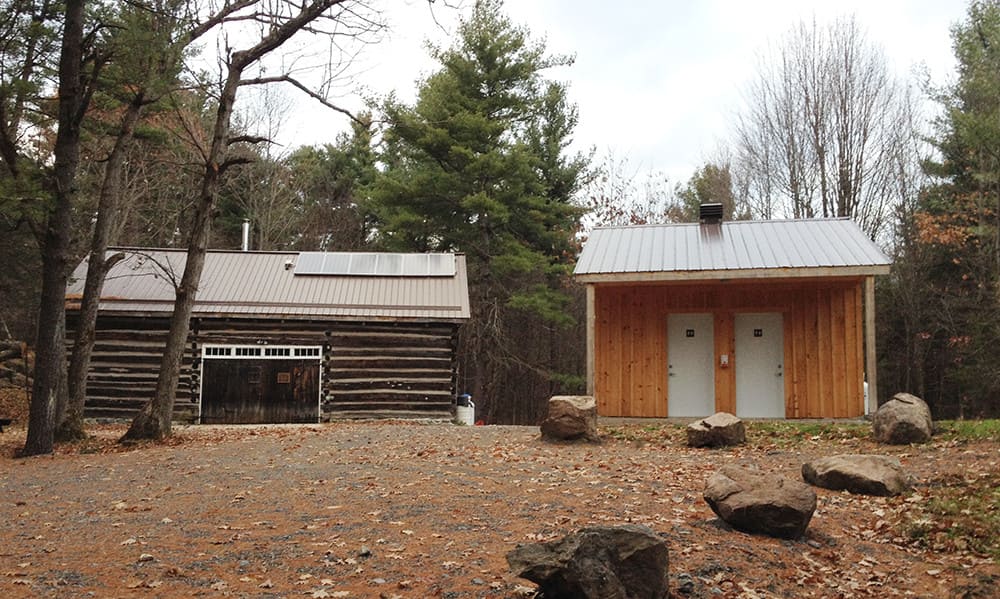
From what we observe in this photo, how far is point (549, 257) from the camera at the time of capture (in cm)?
2622

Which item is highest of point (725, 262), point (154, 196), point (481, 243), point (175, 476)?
point (154, 196)

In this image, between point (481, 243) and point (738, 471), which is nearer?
point (738, 471)

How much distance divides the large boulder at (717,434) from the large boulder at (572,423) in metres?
1.43

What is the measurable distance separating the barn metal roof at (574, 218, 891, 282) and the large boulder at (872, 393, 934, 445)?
3.53 m

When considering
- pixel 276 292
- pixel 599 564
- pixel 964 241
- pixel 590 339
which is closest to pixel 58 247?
pixel 276 292

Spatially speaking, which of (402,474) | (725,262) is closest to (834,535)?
(402,474)

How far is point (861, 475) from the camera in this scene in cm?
791

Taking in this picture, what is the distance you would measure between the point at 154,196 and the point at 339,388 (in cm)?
1486

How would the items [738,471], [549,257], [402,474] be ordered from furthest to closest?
[549,257] → [402,474] → [738,471]

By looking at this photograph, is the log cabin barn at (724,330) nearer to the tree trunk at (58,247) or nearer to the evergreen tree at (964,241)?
the tree trunk at (58,247)

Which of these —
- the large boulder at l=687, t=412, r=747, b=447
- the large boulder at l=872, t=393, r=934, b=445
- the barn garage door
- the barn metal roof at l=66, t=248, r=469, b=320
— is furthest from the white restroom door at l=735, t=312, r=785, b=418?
the barn garage door

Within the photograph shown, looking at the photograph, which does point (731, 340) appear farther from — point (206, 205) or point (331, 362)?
point (206, 205)

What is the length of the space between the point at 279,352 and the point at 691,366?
10.00m

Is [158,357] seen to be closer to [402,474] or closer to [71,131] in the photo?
[71,131]
